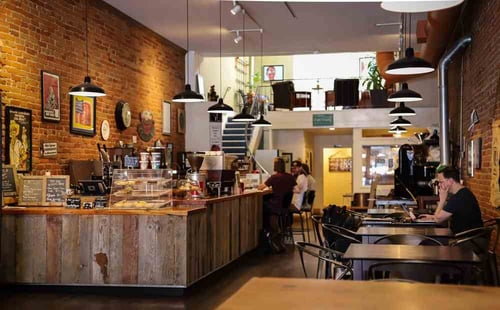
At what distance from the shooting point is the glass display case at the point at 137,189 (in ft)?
22.4

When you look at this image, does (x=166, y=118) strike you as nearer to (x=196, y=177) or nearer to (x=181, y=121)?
(x=181, y=121)

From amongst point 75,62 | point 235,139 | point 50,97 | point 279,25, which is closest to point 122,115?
point 75,62

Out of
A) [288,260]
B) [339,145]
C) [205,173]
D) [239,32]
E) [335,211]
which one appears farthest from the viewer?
[339,145]

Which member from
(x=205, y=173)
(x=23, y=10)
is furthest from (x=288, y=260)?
(x=23, y=10)

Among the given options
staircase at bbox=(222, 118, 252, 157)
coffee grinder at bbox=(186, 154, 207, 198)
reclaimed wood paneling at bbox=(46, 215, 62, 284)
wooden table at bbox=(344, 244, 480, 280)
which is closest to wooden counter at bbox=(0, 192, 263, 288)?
→ reclaimed wood paneling at bbox=(46, 215, 62, 284)

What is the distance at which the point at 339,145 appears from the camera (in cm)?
2009

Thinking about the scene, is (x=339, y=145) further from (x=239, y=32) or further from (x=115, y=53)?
(x=115, y=53)

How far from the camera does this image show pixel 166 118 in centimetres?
1208

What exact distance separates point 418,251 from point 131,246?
3.39 m

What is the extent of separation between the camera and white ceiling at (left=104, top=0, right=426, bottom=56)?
984 centimetres

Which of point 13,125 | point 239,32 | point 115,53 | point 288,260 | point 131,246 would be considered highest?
point 239,32

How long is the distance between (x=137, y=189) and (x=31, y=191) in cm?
128

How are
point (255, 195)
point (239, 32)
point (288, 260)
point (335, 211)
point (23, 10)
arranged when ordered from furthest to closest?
point (239, 32) < point (255, 195) < point (288, 260) < point (23, 10) < point (335, 211)

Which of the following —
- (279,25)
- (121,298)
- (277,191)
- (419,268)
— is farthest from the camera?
(279,25)
